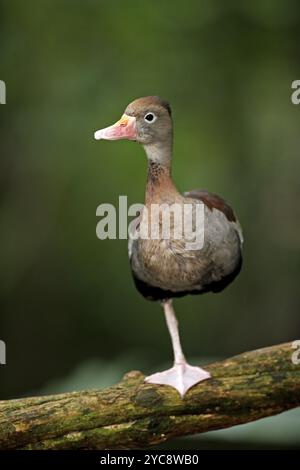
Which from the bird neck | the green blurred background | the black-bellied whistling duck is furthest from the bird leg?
the green blurred background

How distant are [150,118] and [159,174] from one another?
0.21 meters

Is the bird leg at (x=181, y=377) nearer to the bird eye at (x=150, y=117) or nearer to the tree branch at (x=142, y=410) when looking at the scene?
the tree branch at (x=142, y=410)

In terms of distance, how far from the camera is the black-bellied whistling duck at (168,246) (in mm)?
2889

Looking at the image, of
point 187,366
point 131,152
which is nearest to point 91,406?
point 187,366

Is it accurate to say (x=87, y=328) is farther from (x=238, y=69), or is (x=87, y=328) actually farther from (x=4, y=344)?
(x=238, y=69)

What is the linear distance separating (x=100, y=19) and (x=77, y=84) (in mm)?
367

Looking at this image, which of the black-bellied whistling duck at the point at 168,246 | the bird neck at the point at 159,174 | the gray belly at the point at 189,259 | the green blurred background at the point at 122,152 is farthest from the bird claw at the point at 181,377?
the green blurred background at the point at 122,152

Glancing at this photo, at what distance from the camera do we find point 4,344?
16.2 ft

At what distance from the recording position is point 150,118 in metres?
2.89

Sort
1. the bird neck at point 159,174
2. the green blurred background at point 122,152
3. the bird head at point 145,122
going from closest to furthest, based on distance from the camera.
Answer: the bird head at point 145,122
the bird neck at point 159,174
the green blurred background at point 122,152

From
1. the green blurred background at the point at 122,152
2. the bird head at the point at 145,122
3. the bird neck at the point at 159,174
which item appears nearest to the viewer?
the bird head at the point at 145,122

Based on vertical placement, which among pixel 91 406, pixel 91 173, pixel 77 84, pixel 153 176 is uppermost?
pixel 77 84

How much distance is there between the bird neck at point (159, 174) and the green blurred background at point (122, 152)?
1.38 metres

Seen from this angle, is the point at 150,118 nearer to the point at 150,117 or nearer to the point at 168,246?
the point at 150,117
